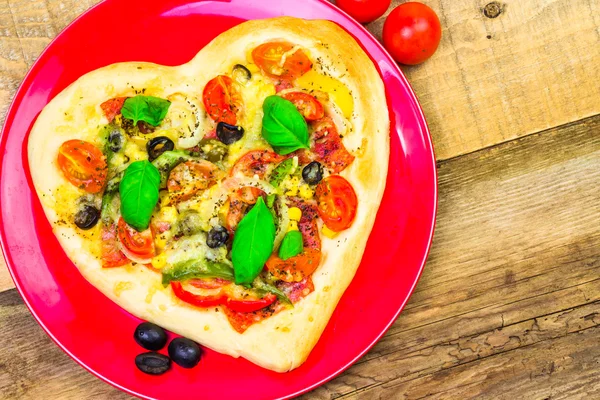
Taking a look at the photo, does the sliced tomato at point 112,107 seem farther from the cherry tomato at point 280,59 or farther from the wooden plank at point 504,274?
the wooden plank at point 504,274

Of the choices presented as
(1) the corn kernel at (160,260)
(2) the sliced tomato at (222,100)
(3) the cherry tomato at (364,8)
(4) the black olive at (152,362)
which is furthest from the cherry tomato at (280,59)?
(4) the black olive at (152,362)

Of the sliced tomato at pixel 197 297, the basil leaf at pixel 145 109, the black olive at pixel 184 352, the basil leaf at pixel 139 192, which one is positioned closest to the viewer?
the basil leaf at pixel 139 192

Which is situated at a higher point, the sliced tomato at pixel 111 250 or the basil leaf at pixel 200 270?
the sliced tomato at pixel 111 250

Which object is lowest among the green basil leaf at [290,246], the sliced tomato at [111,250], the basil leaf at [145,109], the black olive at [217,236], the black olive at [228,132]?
the green basil leaf at [290,246]

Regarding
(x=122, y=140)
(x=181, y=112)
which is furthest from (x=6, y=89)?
(x=181, y=112)

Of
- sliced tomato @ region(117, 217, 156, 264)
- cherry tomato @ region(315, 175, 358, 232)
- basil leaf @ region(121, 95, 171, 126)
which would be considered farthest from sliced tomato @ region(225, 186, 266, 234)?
basil leaf @ region(121, 95, 171, 126)

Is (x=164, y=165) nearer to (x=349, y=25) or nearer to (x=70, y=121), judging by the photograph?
(x=70, y=121)
